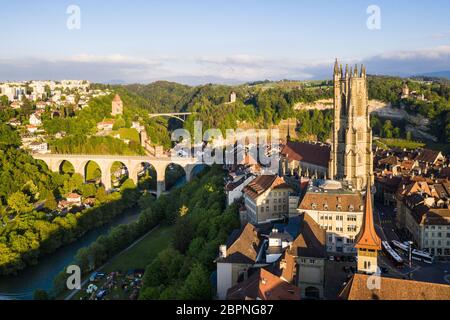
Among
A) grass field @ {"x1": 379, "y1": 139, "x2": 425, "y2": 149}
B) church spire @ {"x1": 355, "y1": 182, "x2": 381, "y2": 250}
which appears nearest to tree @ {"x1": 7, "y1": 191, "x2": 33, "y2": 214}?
church spire @ {"x1": 355, "y1": 182, "x2": 381, "y2": 250}

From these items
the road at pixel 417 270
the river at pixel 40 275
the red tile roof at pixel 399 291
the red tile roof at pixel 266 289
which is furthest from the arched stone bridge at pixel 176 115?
the red tile roof at pixel 399 291

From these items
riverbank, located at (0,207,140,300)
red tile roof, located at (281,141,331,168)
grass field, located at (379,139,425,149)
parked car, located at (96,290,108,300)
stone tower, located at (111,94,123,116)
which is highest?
stone tower, located at (111,94,123,116)

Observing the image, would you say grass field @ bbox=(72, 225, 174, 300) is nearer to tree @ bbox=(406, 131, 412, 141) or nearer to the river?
the river

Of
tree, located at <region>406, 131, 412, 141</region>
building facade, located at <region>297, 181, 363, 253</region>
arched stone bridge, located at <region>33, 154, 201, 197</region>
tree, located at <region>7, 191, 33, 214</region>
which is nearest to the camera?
building facade, located at <region>297, 181, 363, 253</region>

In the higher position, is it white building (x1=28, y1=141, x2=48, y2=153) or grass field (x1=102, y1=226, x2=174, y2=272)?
white building (x1=28, y1=141, x2=48, y2=153)

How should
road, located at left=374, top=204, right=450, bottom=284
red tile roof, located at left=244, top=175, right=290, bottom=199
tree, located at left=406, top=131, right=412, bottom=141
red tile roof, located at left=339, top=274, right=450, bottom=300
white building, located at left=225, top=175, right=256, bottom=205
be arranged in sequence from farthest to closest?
tree, located at left=406, top=131, right=412, bottom=141 < white building, located at left=225, top=175, right=256, bottom=205 < red tile roof, located at left=244, top=175, right=290, bottom=199 < road, located at left=374, top=204, right=450, bottom=284 < red tile roof, located at left=339, top=274, right=450, bottom=300
